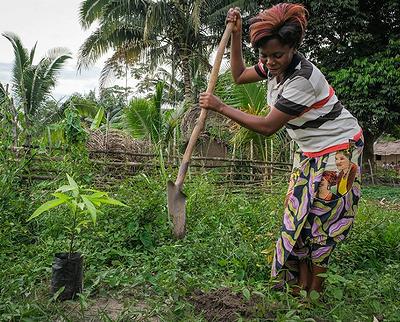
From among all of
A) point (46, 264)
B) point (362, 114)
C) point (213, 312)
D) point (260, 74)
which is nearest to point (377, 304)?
point (213, 312)

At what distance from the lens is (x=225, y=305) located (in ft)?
6.57

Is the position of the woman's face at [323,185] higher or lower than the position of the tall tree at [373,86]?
lower

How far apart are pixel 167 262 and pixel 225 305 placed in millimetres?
824

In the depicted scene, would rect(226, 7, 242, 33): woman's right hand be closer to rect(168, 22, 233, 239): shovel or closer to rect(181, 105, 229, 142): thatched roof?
rect(168, 22, 233, 239): shovel

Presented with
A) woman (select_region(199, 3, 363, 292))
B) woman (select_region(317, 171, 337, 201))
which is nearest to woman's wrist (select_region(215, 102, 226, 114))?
woman (select_region(199, 3, 363, 292))

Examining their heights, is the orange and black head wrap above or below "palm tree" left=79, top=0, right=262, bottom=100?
below

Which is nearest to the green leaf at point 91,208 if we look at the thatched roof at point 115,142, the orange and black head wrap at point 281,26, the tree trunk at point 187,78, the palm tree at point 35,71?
the orange and black head wrap at point 281,26

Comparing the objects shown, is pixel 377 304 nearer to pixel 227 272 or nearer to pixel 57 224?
pixel 227 272

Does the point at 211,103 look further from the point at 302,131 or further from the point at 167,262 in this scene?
the point at 167,262

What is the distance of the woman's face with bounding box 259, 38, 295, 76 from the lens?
79.4 inches

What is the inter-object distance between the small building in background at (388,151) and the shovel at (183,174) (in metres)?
25.2

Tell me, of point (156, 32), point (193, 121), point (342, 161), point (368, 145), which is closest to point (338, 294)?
point (342, 161)

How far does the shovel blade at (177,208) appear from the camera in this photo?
9.62 feet

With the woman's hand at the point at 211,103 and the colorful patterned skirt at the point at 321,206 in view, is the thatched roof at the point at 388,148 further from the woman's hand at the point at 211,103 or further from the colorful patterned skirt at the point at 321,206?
the woman's hand at the point at 211,103
